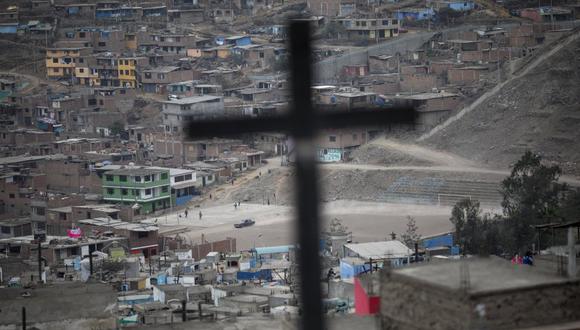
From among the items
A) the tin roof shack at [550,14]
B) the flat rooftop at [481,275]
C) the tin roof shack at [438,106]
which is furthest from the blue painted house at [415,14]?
the flat rooftop at [481,275]

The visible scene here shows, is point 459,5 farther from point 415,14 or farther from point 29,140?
point 29,140

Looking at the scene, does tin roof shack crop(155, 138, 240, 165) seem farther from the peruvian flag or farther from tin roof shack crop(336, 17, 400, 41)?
tin roof shack crop(336, 17, 400, 41)

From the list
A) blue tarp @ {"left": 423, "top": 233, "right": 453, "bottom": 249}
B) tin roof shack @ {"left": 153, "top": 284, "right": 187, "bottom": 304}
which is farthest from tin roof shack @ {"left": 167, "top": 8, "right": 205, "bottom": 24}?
tin roof shack @ {"left": 153, "top": 284, "right": 187, "bottom": 304}

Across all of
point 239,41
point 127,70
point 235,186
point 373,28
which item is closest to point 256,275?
point 235,186

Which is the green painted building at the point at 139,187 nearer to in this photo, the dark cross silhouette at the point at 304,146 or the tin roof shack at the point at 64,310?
the tin roof shack at the point at 64,310

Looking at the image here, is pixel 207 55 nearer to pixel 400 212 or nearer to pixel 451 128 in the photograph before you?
pixel 451 128

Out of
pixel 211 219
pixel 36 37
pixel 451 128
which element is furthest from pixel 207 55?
pixel 211 219

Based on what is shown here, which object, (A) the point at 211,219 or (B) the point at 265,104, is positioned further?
(B) the point at 265,104
